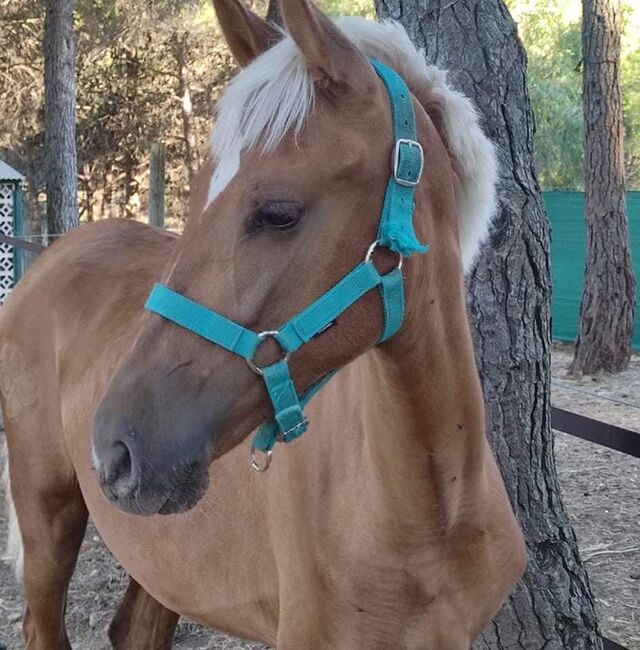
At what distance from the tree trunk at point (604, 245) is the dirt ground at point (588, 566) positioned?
9.29 feet

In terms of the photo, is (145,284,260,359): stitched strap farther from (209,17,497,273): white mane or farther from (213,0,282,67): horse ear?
(213,0,282,67): horse ear

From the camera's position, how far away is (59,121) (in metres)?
8.63

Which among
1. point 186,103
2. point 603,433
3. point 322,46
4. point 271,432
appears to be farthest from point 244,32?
point 186,103

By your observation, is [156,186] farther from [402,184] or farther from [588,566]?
[402,184]

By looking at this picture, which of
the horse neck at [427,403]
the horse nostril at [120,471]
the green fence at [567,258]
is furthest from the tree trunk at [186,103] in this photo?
the horse nostril at [120,471]

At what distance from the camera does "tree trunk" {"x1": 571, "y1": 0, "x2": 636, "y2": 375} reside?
8.57 meters

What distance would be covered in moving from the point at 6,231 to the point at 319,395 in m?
7.17

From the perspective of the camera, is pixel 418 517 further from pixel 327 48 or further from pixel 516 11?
pixel 516 11

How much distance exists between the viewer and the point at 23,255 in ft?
30.3

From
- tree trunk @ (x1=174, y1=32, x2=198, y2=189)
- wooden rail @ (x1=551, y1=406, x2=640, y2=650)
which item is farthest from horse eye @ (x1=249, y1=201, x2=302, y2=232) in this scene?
tree trunk @ (x1=174, y1=32, x2=198, y2=189)

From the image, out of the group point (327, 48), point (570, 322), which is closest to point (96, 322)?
point (327, 48)

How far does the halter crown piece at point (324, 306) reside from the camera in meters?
1.39

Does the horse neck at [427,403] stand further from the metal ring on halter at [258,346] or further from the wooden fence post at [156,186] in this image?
the wooden fence post at [156,186]

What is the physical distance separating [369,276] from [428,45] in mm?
1512
